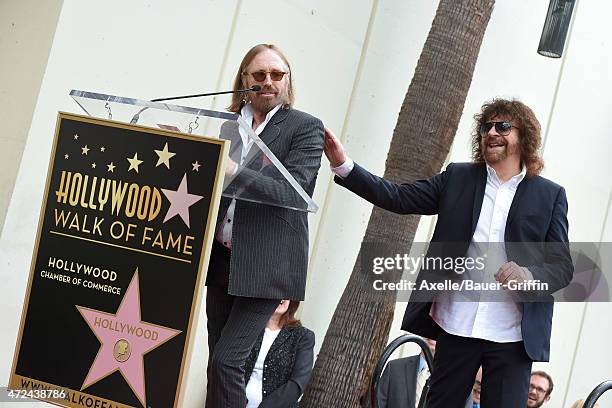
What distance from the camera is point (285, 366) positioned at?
267 inches

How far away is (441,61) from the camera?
7.24 m

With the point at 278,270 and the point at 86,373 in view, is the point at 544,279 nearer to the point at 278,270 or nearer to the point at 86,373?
the point at 278,270

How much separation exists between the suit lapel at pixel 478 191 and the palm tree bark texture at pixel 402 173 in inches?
85.3

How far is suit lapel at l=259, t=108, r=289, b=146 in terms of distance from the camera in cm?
446

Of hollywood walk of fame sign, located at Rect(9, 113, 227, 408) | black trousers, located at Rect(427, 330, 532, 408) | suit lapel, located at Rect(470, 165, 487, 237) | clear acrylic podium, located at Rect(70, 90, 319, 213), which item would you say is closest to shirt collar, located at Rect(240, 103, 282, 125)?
clear acrylic podium, located at Rect(70, 90, 319, 213)

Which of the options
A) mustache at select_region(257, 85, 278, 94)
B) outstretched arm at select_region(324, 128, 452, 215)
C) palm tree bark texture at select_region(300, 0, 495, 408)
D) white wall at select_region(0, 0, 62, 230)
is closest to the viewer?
mustache at select_region(257, 85, 278, 94)

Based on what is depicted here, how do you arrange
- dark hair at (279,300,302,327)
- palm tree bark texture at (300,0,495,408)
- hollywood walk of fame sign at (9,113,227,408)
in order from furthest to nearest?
dark hair at (279,300,302,327), palm tree bark texture at (300,0,495,408), hollywood walk of fame sign at (9,113,227,408)

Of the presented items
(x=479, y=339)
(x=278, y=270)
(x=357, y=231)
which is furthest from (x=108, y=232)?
(x=357, y=231)

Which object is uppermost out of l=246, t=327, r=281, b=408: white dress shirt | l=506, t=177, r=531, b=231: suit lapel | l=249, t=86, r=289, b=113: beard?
l=249, t=86, r=289, b=113: beard

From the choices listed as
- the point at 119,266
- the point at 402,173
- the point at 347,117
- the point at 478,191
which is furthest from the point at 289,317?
the point at 119,266

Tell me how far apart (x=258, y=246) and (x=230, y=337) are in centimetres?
41

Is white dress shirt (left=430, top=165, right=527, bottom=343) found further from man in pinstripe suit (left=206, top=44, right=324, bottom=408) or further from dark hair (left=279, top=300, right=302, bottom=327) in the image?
dark hair (left=279, top=300, right=302, bottom=327)

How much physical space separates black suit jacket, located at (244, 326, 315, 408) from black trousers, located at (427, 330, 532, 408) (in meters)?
2.07

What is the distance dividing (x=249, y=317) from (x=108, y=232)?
792 mm
